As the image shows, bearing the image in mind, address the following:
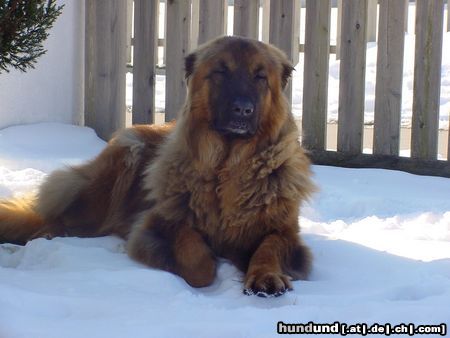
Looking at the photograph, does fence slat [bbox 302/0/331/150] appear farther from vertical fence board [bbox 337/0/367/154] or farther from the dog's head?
the dog's head

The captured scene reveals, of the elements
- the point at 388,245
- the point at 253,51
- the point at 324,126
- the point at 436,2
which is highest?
the point at 436,2

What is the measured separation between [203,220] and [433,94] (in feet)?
10.2

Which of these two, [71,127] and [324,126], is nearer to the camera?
[324,126]

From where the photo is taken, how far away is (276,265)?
3.81 metres

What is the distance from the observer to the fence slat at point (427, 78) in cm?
652

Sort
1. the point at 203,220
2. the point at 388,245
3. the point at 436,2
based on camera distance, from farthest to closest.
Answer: the point at 436,2 < the point at 388,245 < the point at 203,220

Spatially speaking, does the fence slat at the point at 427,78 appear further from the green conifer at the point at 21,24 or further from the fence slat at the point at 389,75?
the green conifer at the point at 21,24

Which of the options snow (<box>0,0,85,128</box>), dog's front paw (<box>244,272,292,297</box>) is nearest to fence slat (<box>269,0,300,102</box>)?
snow (<box>0,0,85,128</box>)

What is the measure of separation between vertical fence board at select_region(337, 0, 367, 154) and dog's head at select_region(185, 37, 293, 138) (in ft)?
8.38

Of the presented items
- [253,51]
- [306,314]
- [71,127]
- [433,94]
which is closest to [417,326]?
[306,314]

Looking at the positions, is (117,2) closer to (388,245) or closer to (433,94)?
(433,94)

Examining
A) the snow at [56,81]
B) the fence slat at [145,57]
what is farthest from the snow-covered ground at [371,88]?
the fence slat at [145,57]

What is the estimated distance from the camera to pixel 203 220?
13.8 ft

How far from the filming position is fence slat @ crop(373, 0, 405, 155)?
21.9 feet
